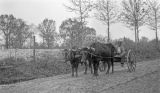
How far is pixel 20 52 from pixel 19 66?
285 cm

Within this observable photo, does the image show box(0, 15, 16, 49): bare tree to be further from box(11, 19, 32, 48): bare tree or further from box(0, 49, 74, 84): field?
box(0, 49, 74, 84): field

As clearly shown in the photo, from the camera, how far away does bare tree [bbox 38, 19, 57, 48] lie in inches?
2293

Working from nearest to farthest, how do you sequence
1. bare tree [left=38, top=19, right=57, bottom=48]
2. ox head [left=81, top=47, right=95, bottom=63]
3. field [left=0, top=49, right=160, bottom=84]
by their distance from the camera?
1. ox head [left=81, top=47, right=95, bottom=63]
2. field [left=0, top=49, right=160, bottom=84]
3. bare tree [left=38, top=19, right=57, bottom=48]

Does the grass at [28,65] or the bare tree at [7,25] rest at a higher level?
the bare tree at [7,25]

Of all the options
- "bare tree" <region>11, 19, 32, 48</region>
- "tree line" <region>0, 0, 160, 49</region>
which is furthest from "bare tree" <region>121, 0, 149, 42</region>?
"bare tree" <region>11, 19, 32, 48</region>

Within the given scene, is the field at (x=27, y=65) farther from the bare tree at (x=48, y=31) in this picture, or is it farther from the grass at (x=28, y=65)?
the bare tree at (x=48, y=31)

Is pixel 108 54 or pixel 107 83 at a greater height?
pixel 108 54

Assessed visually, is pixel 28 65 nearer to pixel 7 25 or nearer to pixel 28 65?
pixel 28 65

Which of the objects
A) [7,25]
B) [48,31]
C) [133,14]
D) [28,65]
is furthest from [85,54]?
[48,31]

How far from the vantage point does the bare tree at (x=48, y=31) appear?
58.2 meters

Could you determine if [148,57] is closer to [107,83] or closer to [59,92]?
[107,83]

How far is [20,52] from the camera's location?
2498 centimetres

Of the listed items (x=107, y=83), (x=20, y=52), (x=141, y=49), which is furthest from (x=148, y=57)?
(x=107, y=83)

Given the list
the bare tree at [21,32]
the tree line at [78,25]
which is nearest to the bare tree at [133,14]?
the tree line at [78,25]
